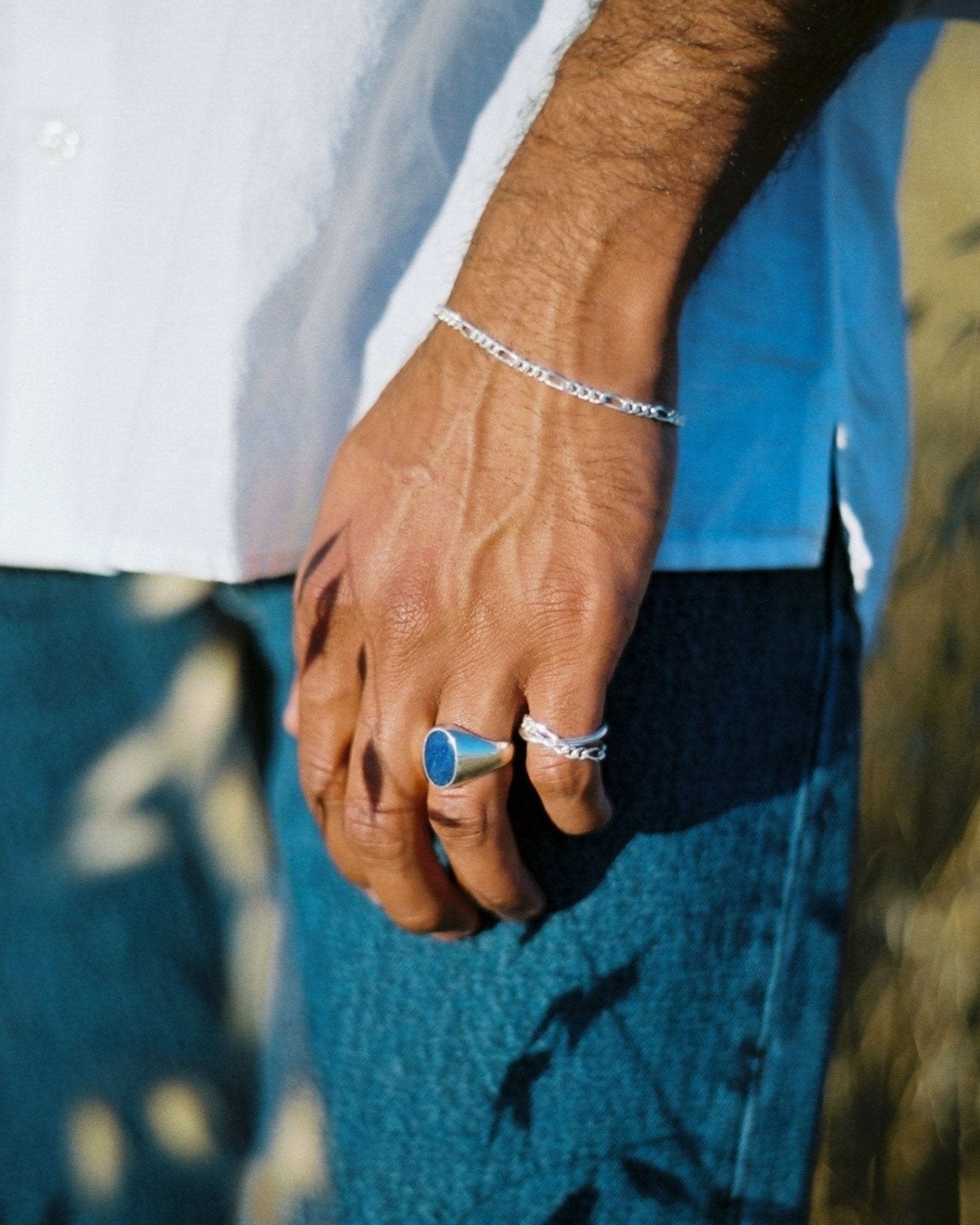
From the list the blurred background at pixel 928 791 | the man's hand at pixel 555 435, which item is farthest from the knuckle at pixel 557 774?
the blurred background at pixel 928 791

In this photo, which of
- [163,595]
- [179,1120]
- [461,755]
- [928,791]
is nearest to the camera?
[461,755]

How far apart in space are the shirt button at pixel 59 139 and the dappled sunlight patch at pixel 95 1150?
2.42 ft

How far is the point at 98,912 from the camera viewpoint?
0.99 metres

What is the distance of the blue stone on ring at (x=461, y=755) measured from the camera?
2.20 ft

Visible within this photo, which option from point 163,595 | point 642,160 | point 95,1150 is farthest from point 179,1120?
point 642,160

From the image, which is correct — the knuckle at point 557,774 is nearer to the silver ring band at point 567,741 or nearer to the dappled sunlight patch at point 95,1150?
the silver ring band at point 567,741

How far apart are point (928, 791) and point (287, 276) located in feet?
5.19

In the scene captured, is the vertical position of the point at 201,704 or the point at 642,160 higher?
the point at 642,160

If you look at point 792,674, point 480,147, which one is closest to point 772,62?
point 480,147

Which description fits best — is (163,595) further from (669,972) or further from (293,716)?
(669,972)

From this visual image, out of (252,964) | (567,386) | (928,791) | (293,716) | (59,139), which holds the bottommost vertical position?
(928,791)

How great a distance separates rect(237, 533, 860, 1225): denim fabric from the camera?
76cm

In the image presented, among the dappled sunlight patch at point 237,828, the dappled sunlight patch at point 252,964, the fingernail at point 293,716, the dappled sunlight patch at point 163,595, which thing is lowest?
the dappled sunlight patch at point 252,964

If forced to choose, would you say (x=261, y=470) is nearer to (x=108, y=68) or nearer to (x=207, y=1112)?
(x=108, y=68)
